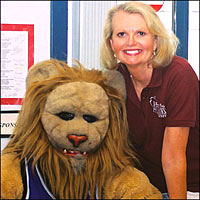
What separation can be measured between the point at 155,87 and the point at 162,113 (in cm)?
9

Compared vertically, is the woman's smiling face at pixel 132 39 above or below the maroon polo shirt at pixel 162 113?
above

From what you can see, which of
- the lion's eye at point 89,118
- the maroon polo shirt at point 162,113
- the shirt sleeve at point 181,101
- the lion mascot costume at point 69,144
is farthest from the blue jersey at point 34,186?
the shirt sleeve at point 181,101

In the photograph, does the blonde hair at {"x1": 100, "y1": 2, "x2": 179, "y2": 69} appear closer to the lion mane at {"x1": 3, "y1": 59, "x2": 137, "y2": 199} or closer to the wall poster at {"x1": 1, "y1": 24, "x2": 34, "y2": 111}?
the lion mane at {"x1": 3, "y1": 59, "x2": 137, "y2": 199}

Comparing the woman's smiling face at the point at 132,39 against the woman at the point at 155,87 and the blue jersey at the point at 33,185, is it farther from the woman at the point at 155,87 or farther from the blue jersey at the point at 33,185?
the blue jersey at the point at 33,185

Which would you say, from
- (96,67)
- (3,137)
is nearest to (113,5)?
(96,67)

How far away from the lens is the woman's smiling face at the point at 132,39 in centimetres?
118

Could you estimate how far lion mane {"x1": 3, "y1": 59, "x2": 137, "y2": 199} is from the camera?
1.14m

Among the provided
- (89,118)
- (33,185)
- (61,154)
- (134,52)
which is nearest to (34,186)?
(33,185)

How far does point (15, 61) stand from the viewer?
4.07ft

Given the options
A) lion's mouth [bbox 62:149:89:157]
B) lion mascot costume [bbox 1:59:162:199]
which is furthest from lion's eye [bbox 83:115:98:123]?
lion's mouth [bbox 62:149:89:157]

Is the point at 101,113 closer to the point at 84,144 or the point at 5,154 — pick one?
the point at 84,144

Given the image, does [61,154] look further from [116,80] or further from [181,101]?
[181,101]

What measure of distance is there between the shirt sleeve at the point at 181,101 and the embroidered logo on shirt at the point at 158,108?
2cm

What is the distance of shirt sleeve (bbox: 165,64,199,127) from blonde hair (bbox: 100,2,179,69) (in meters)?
0.08
